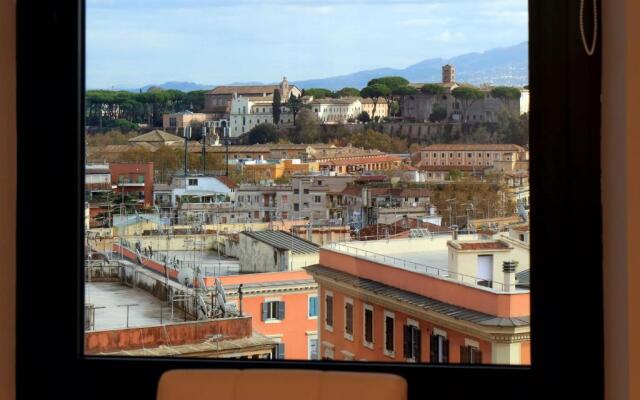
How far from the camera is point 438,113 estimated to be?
8.56 ft

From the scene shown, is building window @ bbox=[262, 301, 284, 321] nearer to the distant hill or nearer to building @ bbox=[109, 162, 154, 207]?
building @ bbox=[109, 162, 154, 207]

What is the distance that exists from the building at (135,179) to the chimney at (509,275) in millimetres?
946

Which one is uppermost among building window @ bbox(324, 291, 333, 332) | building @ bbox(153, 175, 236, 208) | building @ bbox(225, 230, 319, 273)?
building @ bbox(153, 175, 236, 208)

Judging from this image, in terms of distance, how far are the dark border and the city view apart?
66mm

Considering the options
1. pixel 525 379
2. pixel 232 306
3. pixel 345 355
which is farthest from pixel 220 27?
pixel 525 379

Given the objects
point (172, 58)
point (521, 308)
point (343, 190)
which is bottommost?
point (521, 308)

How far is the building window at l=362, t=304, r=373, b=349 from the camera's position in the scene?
103 inches

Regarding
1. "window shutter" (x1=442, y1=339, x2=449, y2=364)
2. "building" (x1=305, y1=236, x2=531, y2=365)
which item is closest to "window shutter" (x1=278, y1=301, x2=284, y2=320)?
"building" (x1=305, y1=236, x2=531, y2=365)

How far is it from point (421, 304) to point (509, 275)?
0.79ft
